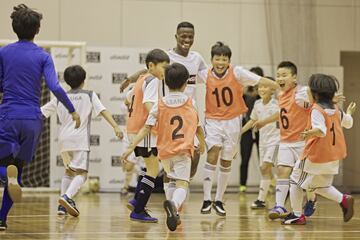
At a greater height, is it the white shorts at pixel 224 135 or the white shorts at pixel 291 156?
the white shorts at pixel 224 135

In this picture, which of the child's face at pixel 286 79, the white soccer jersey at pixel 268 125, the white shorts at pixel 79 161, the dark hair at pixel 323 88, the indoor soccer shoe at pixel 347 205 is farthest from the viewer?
the white soccer jersey at pixel 268 125

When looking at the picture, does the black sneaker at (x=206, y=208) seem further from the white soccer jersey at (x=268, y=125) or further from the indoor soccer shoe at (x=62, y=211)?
the white soccer jersey at (x=268, y=125)

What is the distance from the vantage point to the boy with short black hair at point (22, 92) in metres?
6.56

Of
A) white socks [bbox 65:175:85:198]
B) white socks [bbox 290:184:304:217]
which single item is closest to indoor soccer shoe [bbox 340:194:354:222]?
white socks [bbox 290:184:304:217]

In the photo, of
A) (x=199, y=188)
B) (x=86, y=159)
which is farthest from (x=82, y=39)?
(x=86, y=159)

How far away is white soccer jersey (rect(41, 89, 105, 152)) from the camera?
876 centimetres

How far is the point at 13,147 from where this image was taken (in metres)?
6.56

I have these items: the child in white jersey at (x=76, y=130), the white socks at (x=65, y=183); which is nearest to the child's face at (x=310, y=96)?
the child in white jersey at (x=76, y=130)

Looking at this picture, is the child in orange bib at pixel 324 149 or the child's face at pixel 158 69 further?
the child's face at pixel 158 69

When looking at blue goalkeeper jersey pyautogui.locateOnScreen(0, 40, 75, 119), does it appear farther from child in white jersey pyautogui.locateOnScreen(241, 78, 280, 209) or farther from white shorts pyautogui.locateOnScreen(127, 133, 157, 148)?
child in white jersey pyautogui.locateOnScreen(241, 78, 280, 209)

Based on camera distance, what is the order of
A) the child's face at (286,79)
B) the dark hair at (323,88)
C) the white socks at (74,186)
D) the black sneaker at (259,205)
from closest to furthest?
the dark hair at (323,88) → the white socks at (74,186) → the child's face at (286,79) → the black sneaker at (259,205)

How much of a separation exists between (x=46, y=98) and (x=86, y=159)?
4.98 meters

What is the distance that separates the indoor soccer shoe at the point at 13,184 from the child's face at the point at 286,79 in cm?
335

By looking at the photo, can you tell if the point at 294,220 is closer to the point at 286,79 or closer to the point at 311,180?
the point at 311,180
